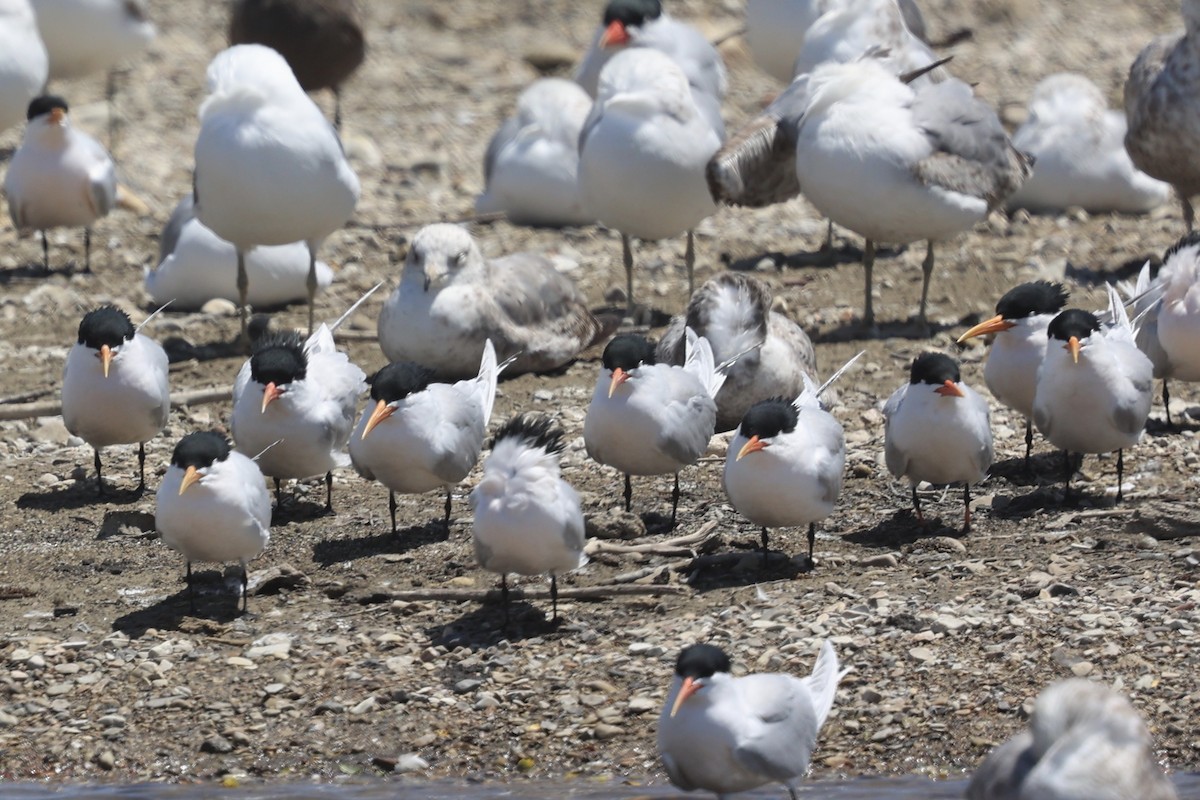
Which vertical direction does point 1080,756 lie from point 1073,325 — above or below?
below

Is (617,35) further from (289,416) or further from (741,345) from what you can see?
(289,416)

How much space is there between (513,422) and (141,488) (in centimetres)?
236

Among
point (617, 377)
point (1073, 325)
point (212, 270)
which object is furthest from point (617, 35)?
point (1073, 325)

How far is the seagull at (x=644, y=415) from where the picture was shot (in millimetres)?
7633

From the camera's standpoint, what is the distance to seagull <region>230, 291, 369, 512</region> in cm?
779

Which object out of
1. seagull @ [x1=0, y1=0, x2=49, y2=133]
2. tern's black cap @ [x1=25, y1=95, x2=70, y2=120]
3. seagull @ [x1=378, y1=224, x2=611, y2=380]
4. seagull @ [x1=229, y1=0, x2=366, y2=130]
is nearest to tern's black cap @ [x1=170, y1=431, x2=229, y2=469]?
seagull @ [x1=378, y1=224, x2=611, y2=380]

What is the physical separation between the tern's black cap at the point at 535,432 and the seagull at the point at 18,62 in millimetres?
7530

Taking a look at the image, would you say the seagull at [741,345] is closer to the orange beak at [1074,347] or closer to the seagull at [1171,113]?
the orange beak at [1074,347]

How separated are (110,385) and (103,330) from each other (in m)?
0.24

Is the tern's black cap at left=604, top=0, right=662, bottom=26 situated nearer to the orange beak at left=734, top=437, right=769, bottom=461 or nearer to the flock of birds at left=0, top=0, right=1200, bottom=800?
the flock of birds at left=0, top=0, right=1200, bottom=800

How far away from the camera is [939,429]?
7.43 meters

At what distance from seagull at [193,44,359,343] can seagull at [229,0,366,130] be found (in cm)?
443

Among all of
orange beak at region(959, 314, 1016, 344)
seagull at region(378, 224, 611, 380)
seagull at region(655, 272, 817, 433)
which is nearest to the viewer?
orange beak at region(959, 314, 1016, 344)

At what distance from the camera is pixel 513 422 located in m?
6.85
